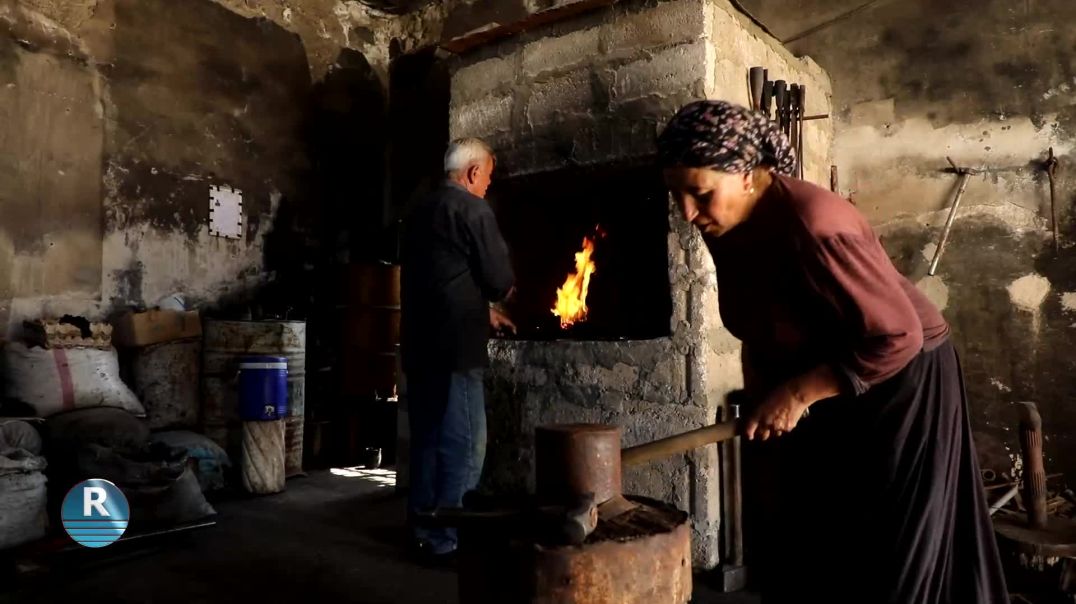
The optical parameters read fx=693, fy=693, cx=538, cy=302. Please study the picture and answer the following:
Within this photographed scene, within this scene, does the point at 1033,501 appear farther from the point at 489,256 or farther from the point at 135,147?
the point at 135,147

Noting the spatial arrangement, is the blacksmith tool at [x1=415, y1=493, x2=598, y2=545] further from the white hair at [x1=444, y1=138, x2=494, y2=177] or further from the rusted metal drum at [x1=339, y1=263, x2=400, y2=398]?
the rusted metal drum at [x1=339, y1=263, x2=400, y2=398]

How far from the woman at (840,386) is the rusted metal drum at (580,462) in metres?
0.36

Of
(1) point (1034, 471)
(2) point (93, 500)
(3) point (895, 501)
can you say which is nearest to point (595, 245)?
(1) point (1034, 471)

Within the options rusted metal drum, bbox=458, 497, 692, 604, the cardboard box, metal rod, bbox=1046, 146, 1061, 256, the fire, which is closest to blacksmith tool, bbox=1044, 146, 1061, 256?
metal rod, bbox=1046, 146, 1061, 256

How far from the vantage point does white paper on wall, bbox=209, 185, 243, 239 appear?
561 centimetres

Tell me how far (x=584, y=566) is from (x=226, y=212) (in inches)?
207

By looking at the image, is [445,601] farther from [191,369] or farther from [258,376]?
[191,369]

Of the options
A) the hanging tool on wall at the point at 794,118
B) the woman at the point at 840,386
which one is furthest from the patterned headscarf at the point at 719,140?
the hanging tool on wall at the point at 794,118

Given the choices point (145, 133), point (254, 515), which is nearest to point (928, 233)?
point (254, 515)

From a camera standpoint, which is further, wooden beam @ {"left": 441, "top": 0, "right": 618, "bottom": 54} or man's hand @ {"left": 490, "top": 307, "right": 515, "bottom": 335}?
man's hand @ {"left": 490, "top": 307, "right": 515, "bottom": 335}

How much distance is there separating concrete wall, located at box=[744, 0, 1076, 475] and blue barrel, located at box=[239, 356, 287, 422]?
12.9 ft

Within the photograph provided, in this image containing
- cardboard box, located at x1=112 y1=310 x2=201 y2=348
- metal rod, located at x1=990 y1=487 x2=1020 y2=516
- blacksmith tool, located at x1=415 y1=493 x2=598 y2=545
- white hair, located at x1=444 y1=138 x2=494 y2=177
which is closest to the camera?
blacksmith tool, located at x1=415 y1=493 x2=598 y2=545

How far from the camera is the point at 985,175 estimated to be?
3758mm

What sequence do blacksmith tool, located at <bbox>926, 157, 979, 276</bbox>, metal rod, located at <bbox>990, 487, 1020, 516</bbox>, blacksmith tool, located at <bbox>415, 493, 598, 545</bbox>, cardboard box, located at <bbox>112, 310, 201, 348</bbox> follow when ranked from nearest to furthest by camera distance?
1. blacksmith tool, located at <bbox>415, 493, 598, 545</bbox>
2. metal rod, located at <bbox>990, 487, 1020, 516</bbox>
3. blacksmith tool, located at <bbox>926, 157, 979, 276</bbox>
4. cardboard box, located at <bbox>112, 310, 201, 348</bbox>
